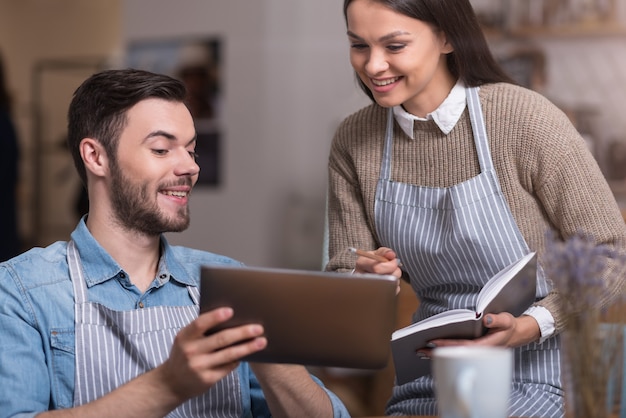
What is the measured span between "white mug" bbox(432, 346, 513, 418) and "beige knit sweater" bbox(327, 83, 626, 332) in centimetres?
66

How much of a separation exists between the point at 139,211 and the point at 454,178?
0.63 m

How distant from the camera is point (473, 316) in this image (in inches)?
54.7

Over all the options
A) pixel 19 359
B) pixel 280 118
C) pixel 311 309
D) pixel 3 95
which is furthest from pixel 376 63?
pixel 280 118

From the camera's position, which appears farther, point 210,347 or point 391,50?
point 391,50

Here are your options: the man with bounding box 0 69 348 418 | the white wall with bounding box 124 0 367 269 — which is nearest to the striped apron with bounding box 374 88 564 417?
the man with bounding box 0 69 348 418

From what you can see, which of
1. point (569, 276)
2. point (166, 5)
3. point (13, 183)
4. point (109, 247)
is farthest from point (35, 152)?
point (569, 276)

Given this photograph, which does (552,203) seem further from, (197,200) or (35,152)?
(35,152)

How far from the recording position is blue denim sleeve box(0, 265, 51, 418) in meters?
1.33

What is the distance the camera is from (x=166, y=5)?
15.7 feet

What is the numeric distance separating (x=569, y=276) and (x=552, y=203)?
70 centimetres

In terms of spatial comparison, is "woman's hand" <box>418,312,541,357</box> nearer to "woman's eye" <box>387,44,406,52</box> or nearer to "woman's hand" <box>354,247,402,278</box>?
"woman's hand" <box>354,247,402,278</box>

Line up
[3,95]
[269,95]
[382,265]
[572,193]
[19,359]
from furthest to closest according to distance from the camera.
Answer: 1. [269,95]
2. [3,95]
3. [572,193]
4. [382,265]
5. [19,359]

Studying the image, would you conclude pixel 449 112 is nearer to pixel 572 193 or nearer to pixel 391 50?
pixel 391 50

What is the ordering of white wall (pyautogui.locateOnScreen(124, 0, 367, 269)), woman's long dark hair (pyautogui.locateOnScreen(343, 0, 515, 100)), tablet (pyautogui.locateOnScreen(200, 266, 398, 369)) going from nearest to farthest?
tablet (pyautogui.locateOnScreen(200, 266, 398, 369))
woman's long dark hair (pyautogui.locateOnScreen(343, 0, 515, 100))
white wall (pyautogui.locateOnScreen(124, 0, 367, 269))
